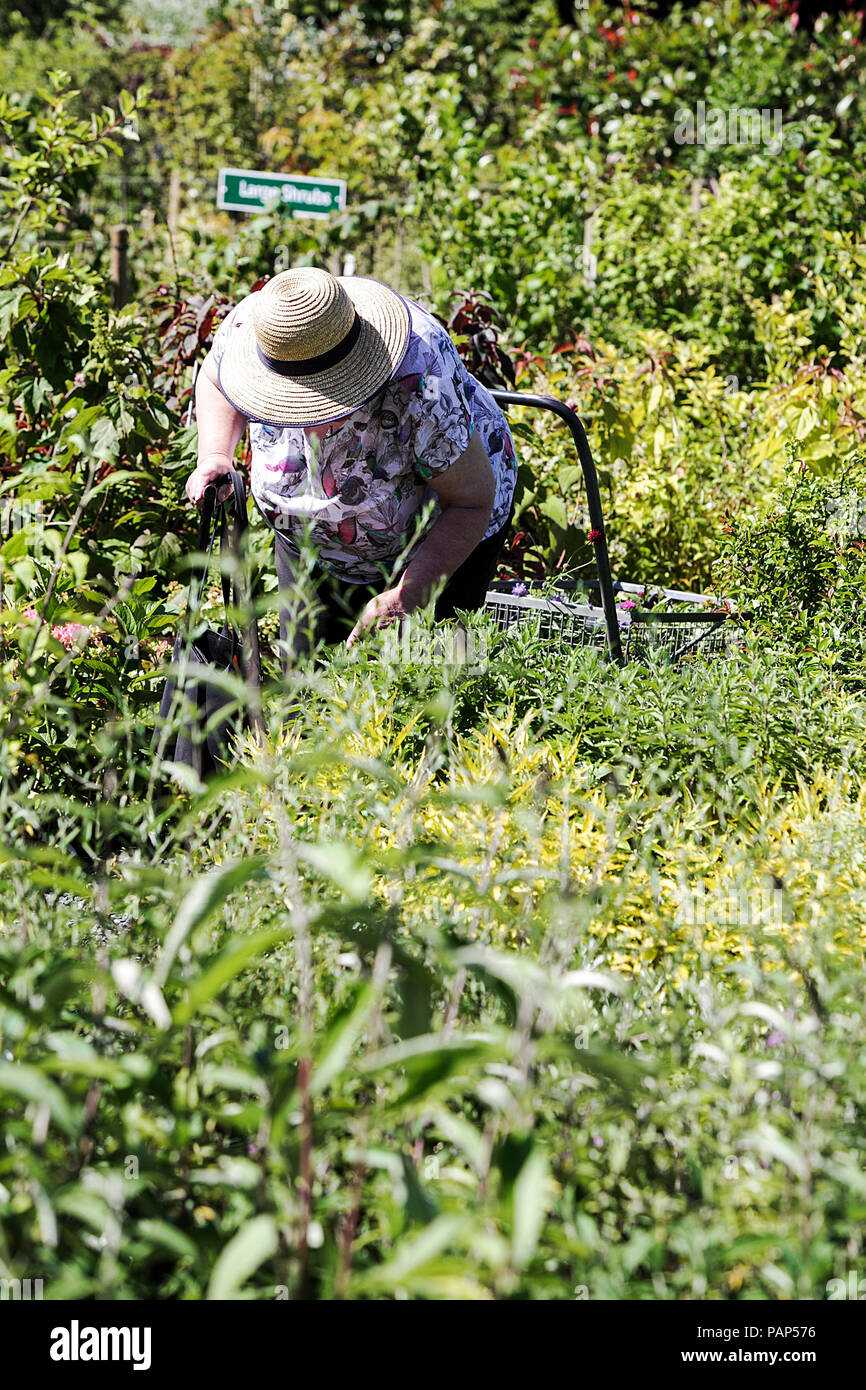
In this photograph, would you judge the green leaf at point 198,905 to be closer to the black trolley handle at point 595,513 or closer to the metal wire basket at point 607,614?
the metal wire basket at point 607,614

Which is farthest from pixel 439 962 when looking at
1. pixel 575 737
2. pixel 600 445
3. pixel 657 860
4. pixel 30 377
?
pixel 600 445

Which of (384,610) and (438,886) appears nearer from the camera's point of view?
(438,886)

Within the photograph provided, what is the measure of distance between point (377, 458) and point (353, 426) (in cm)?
9

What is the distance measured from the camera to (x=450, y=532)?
8.24 ft

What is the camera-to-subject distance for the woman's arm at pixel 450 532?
2.49 meters

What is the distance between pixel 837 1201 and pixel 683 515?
3380mm

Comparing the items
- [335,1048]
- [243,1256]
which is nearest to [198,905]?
[335,1048]

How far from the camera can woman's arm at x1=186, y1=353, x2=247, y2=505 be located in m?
2.50

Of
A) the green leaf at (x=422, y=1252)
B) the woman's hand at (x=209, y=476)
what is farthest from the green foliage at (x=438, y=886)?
the woman's hand at (x=209, y=476)

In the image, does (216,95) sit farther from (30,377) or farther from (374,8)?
(30,377)

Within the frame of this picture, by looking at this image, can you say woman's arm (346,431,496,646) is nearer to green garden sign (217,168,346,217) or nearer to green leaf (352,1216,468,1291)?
green leaf (352,1216,468,1291)

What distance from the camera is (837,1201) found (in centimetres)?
104

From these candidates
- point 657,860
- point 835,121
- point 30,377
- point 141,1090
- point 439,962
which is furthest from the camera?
point 835,121

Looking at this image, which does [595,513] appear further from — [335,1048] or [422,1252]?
[422,1252]
